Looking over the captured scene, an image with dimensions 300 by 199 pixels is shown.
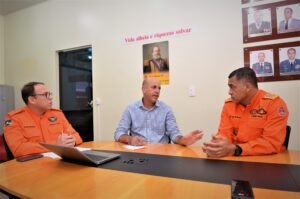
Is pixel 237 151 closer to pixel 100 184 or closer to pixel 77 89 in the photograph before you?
pixel 100 184

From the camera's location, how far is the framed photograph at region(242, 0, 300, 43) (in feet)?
6.85

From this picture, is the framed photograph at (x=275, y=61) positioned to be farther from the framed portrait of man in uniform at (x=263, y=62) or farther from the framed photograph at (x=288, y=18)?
the framed photograph at (x=288, y=18)

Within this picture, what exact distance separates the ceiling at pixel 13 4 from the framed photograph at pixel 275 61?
3.61 meters

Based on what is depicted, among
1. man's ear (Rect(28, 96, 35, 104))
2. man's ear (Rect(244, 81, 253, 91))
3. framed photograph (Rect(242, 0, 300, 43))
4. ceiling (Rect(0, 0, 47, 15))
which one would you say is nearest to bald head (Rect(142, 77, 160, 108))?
man's ear (Rect(244, 81, 253, 91))

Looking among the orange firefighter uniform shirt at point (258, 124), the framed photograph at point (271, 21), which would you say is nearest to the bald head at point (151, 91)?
the orange firefighter uniform shirt at point (258, 124)

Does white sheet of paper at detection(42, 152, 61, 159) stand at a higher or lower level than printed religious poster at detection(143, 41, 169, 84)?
lower

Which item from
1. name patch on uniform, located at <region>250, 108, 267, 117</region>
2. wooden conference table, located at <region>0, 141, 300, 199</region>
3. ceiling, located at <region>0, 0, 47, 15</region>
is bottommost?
wooden conference table, located at <region>0, 141, 300, 199</region>

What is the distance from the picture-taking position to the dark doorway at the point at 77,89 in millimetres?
3516

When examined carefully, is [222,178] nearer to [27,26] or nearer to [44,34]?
[44,34]

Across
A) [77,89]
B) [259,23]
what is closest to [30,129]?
[77,89]

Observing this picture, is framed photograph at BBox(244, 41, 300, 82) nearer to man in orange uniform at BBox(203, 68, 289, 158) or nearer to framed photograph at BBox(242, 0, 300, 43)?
framed photograph at BBox(242, 0, 300, 43)

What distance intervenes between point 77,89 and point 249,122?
118 inches

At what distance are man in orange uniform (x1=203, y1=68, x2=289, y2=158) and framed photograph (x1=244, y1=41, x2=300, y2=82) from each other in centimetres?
80

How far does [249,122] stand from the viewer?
4.86 feet
